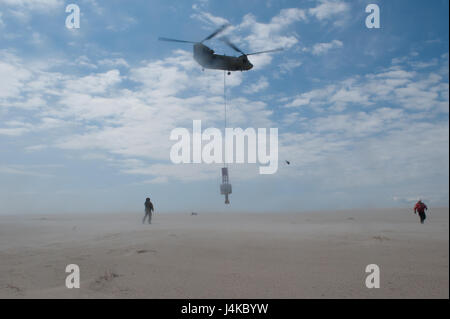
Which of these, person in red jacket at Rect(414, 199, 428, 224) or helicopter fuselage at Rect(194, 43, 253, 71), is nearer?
helicopter fuselage at Rect(194, 43, 253, 71)

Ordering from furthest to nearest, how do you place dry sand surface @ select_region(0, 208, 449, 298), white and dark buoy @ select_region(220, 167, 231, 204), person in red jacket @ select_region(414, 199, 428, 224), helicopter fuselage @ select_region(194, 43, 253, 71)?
person in red jacket @ select_region(414, 199, 428, 224)
helicopter fuselage @ select_region(194, 43, 253, 71)
white and dark buoy @ select_region(220, 167, 231, 204)
dry sand surface @ select_region(0, 208, 449, 298)

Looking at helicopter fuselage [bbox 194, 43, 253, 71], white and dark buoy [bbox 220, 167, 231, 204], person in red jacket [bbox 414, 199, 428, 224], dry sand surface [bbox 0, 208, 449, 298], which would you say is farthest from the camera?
person in red jacket [bbox 414, 199, 428, 224]

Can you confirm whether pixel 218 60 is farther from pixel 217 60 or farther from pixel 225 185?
pixel 225 185

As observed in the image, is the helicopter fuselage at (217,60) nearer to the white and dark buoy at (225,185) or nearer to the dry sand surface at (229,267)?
the white and dark buoy at (225,185)

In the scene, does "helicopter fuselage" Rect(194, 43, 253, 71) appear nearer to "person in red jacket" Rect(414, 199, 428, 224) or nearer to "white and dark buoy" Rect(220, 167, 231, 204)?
"white and dark buoy" Rect(220, 167, 231, 204)

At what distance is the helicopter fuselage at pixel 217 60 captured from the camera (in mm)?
19938

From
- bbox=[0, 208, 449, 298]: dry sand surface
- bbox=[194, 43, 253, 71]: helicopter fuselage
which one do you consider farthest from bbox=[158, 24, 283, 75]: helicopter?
bbox=[0, 208, 449, 298]: dry sand surface

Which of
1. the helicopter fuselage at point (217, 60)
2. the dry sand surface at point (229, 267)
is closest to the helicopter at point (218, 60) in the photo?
the helicopter fuselage at point (217, 60)

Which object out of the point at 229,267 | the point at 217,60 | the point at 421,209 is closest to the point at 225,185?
the point at 229,267

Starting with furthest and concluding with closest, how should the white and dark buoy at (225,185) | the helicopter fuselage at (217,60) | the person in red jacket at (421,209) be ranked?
the person in red jacket at (421,209) < the helicopter fuselage at (217,60) < the white and dark buoy at (225,185)

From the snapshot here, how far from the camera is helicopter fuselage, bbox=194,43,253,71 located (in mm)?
19938

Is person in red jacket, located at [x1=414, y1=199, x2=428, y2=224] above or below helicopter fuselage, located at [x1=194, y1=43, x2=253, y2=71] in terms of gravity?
below

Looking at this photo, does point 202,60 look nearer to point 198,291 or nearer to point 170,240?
point 170,240

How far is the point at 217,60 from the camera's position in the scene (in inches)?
819
